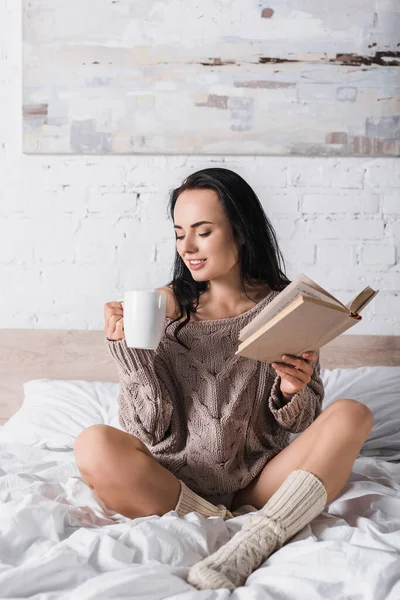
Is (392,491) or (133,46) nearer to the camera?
(392,491)

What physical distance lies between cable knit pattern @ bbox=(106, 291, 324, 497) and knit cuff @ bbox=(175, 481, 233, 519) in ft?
0.32

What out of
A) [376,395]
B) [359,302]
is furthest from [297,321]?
[376,395]

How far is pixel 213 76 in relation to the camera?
2.10 meters

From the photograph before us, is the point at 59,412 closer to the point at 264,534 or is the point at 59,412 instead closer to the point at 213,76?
the point at 264,534

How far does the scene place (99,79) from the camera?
6.96ft

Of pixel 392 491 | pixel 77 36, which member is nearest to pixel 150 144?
pixel 77 36

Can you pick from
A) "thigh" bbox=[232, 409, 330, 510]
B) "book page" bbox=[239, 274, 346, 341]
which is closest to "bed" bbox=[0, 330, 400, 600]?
"thigh" bbox=[232, 409, 330, 510]

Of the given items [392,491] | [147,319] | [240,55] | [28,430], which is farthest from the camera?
[240,55]

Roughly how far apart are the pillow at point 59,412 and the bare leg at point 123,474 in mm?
498

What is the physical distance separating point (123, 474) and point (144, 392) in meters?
0.22

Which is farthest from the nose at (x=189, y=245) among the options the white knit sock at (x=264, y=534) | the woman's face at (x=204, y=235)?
the white knit sock at (x=264, y=534)

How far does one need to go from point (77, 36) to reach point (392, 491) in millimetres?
1595

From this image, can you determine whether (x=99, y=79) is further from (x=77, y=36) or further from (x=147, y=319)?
(x=147, y=319)

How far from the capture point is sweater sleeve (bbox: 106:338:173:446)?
1.35m
